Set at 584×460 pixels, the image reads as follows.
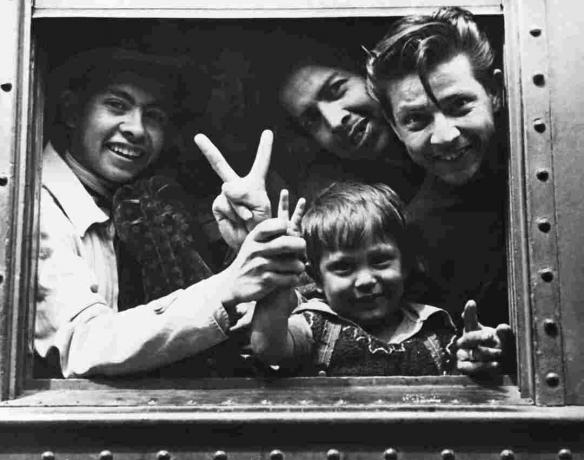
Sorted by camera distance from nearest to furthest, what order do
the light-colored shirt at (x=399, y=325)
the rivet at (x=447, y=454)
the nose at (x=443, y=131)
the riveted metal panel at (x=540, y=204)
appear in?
the rivet at (x=447, y=454) < the riveted metal panel at (x=540, y=204) < the light-colored shirt at (x=399, y=325) < the nose at (x=443, y=131)

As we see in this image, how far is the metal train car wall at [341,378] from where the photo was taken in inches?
117

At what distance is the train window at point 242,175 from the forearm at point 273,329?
6cm

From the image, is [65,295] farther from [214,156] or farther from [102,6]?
[102,6]

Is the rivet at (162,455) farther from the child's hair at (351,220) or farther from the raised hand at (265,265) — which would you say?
the child's hair at (351,220)

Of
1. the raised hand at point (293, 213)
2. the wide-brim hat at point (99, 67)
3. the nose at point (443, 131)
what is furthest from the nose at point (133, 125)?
the nose at point (443, 131)

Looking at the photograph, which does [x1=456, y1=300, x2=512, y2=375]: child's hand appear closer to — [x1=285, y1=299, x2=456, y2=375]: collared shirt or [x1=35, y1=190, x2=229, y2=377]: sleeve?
[x1=285, y1=299, x2=456, y2=375]: collared shirt

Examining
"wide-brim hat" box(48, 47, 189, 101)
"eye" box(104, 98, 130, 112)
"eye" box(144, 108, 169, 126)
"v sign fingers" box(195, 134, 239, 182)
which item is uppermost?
"wide-brim hat" box(48, 47, 189, 101)

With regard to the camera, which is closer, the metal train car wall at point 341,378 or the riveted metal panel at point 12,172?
the metal train car wall at point 341,378

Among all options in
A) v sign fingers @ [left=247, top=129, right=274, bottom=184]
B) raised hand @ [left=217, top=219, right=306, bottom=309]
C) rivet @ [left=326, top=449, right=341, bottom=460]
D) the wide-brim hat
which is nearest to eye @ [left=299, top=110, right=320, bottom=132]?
v sign fingers @ [left=247, top=129, right=274, bottom=184]

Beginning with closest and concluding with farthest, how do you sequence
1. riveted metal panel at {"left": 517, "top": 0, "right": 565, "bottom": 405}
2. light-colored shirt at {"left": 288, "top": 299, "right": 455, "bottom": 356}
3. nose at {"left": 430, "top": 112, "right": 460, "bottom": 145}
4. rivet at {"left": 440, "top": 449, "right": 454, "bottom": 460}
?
rivet at {"left": 440, "top": 449, "right": 454, "bottom": 460}
riveted metal panel at {"left": 517, "top": 0, "right": 565, "bottom": 405}
light-colored shirt at {"left": 288, "top": 299, "right": 455, "bottom": 356}
nose at {"left": 430, "top": 112, "right": 460, "bottom": 145}

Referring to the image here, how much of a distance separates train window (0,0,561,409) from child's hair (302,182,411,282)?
2cm

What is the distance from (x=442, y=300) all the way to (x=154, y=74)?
1.09 metres

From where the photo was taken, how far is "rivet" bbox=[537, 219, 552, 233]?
317 centimetres

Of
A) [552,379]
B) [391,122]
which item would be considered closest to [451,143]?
[391,122]
